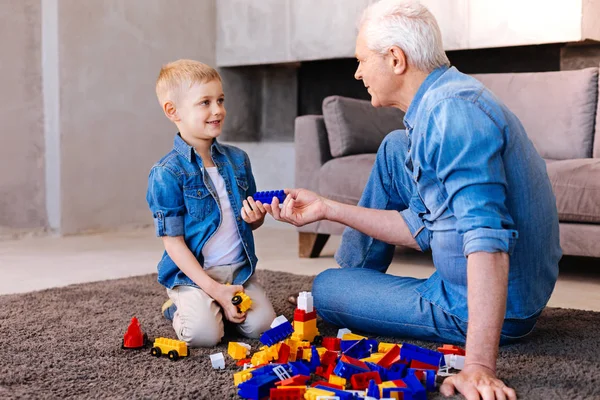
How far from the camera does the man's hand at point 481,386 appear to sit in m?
1.20

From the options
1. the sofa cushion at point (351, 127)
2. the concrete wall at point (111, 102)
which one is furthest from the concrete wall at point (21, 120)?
the sofa cushion at point (351, 127)

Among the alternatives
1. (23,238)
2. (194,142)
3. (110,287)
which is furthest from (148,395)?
(23,238)

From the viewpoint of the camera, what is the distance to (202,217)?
1.80m

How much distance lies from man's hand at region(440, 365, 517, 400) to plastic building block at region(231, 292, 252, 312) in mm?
618

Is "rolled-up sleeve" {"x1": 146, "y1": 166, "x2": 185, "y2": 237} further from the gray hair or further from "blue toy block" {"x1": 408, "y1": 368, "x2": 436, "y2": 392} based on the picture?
"blue toy block" {"x1": 408, "y1": 368, "x2": 436, "y2": 392}

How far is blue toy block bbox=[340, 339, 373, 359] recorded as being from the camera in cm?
152

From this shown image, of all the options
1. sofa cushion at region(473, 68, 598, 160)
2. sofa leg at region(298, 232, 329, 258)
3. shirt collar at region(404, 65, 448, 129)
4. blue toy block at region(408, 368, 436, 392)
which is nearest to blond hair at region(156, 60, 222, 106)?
shirt collar at region(404, 65, 448, 129)

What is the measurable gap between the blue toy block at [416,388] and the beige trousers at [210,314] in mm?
548

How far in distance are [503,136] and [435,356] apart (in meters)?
0.45

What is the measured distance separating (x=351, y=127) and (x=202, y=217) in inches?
55.4

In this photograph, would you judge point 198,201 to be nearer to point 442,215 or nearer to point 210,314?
point 210,314

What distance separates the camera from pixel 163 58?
14.5ft

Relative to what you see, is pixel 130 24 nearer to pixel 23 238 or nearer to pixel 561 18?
pixel 23 238

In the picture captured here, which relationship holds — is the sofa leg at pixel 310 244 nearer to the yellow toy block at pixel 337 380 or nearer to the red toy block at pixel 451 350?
the red toy block at pixel 451 350
